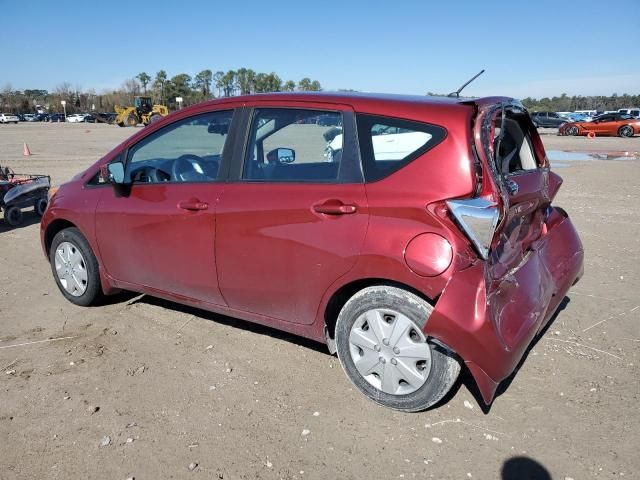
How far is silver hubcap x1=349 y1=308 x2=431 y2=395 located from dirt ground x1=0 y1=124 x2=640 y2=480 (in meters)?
0.21

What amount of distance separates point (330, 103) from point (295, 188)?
56 cm

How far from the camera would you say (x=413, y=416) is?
2984 mm

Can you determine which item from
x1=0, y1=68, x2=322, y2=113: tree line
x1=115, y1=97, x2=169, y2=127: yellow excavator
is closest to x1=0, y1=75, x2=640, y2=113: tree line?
x1=0, y1=68, x2=322, y2=113: tree line

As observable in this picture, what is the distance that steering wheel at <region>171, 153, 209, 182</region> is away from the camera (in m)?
3.74

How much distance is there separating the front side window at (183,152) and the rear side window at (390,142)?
1.05m

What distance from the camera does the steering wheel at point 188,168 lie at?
3.74m

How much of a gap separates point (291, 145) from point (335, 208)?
80 cm

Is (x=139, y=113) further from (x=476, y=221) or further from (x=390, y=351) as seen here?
(x=476, y=221)

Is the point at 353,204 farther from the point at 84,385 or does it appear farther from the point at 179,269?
the point at 84,385

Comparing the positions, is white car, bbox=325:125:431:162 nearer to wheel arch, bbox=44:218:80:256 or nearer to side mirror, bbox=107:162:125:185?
side mirror, bbox=107:162:125:185

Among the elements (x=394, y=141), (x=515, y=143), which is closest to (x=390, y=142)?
(x=394, y=141)

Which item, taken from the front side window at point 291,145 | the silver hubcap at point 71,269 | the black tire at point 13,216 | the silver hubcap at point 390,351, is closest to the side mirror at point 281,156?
the front side window at point 291,145

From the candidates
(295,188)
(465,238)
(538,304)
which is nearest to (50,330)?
(295,188)

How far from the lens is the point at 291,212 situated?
3.12 metres
